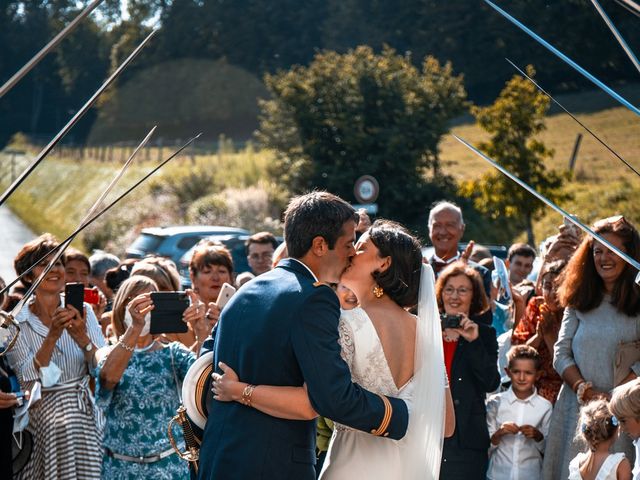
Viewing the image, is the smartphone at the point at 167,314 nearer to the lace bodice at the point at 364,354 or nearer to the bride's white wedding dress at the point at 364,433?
the bride's white wedding dress at the point at 364,433

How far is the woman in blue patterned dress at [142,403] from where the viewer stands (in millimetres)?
5781

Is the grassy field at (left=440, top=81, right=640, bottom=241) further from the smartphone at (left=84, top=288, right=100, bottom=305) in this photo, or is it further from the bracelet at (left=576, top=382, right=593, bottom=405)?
the smartphone at (left=84, top=288, right=100, bottom=305)

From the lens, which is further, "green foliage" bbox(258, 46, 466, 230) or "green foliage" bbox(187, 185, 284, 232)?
"green foliage" bbox(258, 46, 466, 230)

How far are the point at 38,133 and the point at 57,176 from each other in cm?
4256

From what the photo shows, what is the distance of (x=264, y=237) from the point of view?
9523 mm

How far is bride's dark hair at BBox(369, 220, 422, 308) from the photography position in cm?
459

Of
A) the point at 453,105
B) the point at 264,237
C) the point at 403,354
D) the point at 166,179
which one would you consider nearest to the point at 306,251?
the point at 403,354

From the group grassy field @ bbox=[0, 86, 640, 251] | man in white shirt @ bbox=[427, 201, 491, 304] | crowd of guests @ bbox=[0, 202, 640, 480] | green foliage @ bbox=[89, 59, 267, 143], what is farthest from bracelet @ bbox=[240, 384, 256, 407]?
green foliage @ bbox=[89, 59, 267, 143]

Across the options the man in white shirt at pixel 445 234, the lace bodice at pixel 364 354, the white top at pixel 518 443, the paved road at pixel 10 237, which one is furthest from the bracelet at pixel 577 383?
the paved road at pixel 10 237

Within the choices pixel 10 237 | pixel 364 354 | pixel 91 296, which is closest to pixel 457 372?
pixel 91 296

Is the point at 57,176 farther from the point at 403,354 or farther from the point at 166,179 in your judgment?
the point at 403,354

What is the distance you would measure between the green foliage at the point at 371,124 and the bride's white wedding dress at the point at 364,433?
28.6m

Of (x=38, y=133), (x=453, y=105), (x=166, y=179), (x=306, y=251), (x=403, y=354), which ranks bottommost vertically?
(x=38, y=133)

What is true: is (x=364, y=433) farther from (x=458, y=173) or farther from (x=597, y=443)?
(x=458, y=173)
